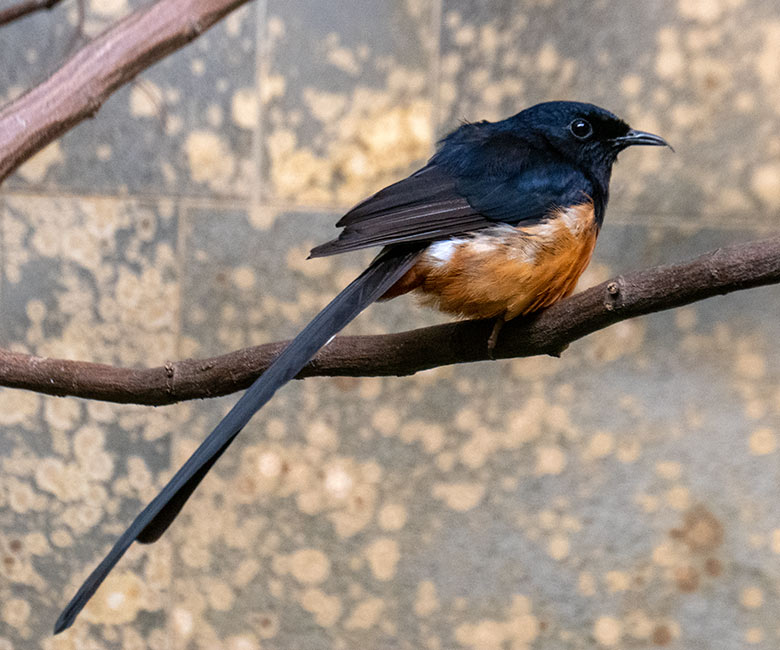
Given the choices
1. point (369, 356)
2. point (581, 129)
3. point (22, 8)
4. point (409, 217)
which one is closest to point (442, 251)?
point (409, 217)

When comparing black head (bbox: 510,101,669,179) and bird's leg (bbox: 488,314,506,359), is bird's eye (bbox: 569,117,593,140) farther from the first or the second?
bird's leg (bbox: 488,314,506,359)

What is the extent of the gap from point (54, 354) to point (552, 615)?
139 cm

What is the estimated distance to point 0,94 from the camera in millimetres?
2172

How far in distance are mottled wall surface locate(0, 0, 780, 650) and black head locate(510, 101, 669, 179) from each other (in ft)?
2.18

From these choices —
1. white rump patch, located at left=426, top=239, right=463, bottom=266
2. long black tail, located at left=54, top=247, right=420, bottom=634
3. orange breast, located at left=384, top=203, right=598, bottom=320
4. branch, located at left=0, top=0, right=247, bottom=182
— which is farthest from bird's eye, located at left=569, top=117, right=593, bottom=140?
branch, located at left=0, top=0, right=247, bottom=182

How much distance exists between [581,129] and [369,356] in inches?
21.1

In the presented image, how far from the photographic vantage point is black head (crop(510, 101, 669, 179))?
141 cm

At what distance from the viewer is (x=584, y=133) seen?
142 cm

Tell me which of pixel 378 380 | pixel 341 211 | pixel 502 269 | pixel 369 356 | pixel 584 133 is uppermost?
pixel 584 133

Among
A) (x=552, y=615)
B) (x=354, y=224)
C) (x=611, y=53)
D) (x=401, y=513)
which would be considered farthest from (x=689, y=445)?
(x=354, y=224)

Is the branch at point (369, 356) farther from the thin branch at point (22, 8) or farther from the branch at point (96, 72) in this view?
the thin branch at point (22, 8)

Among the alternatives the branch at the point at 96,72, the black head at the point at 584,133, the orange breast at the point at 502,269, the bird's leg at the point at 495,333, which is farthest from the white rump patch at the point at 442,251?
the branch at the point at 96,72

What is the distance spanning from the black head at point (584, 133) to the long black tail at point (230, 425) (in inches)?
16.2

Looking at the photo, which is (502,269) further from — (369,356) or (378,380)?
(378,380)
